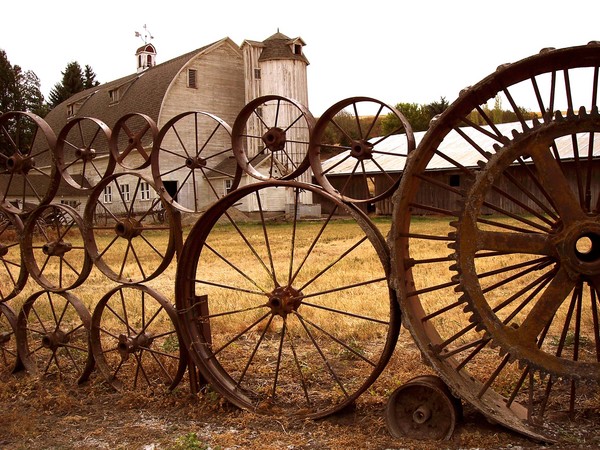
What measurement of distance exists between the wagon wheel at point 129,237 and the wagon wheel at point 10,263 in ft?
2.39

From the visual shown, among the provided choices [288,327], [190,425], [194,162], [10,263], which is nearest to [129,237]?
[194,162]

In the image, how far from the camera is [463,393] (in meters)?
3.78

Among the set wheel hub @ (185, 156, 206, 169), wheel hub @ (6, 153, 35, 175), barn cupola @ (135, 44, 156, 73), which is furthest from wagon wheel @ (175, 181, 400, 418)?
barn cupola @ (135, 44, 156, 73)

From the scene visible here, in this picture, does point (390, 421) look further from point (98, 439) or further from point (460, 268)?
point (98, 439)

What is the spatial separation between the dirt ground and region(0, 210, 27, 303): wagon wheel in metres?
0.97

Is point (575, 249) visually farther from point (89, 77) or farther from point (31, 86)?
point (89, 77)

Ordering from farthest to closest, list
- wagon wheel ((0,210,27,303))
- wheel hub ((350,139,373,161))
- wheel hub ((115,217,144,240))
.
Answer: wagon wheel ((0,210,27,303))
wheel hub ((115,217,144,240))
wheel hub ((350,139,373,161))

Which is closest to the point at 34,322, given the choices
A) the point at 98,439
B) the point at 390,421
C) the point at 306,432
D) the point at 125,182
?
the point at 98,439

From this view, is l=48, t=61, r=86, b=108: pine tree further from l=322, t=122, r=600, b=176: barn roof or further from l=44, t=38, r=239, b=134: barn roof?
l=322, t=122, r=600, b=176: barn roof

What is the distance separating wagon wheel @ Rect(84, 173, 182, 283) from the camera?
5.04 metres

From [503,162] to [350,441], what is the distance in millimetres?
1950

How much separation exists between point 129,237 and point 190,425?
1.62 metres

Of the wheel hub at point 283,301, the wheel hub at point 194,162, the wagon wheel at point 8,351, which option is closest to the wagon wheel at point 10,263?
the wagon wheel at point 8,351

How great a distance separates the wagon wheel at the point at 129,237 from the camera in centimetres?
504
